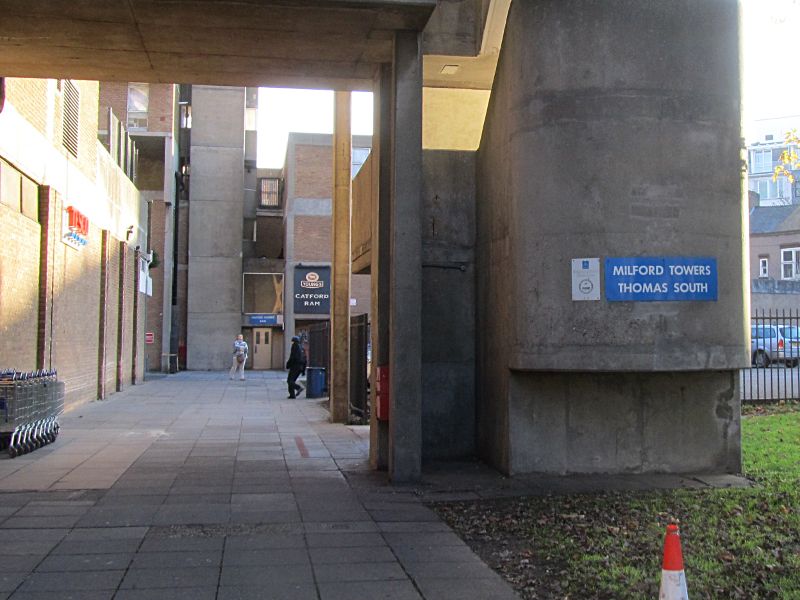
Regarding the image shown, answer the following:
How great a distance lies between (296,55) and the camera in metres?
10.4

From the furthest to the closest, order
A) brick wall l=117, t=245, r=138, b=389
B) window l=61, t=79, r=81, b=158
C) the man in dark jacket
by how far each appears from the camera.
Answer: brick wall l=117, t=245, r=138, b=389
the man in dark jacket
window l=61, t=79, r=81, b=158

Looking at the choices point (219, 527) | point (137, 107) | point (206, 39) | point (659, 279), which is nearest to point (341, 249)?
point (206, 39)

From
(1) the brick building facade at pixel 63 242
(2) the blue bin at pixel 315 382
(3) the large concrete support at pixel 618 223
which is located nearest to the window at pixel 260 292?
(1) the brick building facade at pixel 63 242

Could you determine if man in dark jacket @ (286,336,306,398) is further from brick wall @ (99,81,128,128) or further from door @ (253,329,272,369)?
door @ (253,329,272,369)

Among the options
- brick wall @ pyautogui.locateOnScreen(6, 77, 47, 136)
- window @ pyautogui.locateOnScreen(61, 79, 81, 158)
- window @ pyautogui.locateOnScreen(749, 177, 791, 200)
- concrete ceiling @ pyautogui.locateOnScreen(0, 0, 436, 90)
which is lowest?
concrete ceiling @ pyautogui.locateOnScreen(0, 0, 436, 90)

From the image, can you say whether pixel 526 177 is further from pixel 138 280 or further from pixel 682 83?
pixel 138 280

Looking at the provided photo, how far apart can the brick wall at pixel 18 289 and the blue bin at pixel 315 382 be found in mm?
9136

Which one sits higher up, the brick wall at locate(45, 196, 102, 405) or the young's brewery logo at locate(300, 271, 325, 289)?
the young's brewery logo at locate(300, 271, 325, 289)

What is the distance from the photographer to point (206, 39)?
32.4ft

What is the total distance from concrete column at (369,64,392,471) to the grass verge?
7.23 feet

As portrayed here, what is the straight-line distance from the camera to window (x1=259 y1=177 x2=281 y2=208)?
54.2 metres

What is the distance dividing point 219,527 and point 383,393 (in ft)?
11.0

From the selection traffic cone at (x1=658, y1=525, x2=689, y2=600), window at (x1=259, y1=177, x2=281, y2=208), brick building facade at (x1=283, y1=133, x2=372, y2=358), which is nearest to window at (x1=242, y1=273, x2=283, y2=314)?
brick building facade at (x1=283, y1=133, x2=372, y2=358)

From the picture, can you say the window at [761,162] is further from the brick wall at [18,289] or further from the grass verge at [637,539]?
the grass verge at [637,539]
